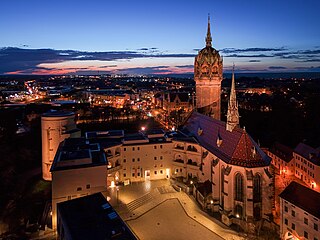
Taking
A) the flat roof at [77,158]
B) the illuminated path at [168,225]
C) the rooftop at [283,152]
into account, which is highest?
the flat roof at [77,158]

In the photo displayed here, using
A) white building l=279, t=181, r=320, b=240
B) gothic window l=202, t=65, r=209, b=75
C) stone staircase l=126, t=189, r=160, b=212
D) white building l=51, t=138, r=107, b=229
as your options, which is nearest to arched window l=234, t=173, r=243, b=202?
white building l=279, t=181, r=320, b=240

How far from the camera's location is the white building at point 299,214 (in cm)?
2148

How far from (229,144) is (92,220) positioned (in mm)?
16496

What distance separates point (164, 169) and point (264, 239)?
16.7 meters

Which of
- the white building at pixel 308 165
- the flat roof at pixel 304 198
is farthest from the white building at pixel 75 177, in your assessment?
the white building at pixel 308 165

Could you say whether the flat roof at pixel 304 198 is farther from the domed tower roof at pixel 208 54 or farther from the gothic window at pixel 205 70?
the domed tower roof at pixel 208 54

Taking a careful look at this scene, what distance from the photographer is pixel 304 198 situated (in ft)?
75.7

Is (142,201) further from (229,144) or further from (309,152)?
(309,152)

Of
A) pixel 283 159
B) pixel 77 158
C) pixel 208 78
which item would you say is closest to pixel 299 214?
pixel 283 159

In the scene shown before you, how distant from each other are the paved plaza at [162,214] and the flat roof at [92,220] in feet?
16.3

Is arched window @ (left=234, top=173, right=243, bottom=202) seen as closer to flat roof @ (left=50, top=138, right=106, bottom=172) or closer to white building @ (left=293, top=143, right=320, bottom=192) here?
flat roof @ (left=50, top=138, right=106, bottom=172)

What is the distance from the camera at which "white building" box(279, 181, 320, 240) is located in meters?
21.5

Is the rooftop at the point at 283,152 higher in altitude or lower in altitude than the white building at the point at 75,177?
lower

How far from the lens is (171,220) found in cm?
2739
